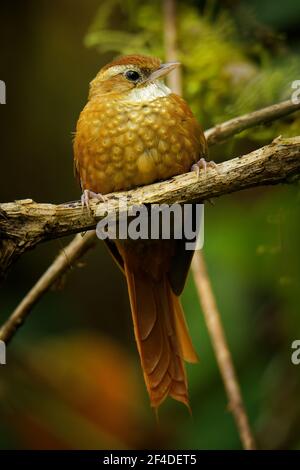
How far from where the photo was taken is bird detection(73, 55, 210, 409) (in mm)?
3010

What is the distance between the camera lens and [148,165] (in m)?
2.96

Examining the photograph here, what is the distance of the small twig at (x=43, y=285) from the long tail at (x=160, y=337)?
0.22 metres

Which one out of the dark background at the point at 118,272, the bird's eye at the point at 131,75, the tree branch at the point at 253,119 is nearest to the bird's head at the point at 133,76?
the bird's eye at the point at 131,75

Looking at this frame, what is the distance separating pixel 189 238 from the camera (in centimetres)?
328

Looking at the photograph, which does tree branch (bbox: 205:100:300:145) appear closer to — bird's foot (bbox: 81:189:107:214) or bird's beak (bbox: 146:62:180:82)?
bird's beak (bbox: 146:62:180:82)

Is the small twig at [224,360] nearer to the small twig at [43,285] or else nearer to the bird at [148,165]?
the bird at [148,165]

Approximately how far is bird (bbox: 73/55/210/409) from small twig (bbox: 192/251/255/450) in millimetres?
106

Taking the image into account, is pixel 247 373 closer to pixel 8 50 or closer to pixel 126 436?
pixel 126 436

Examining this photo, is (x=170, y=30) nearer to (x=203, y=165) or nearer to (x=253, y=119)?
(x=253, y=119)

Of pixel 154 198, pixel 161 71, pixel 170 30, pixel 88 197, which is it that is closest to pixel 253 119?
pixel 161 71

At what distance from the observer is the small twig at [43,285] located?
318cm

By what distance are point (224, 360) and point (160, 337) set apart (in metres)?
0.27

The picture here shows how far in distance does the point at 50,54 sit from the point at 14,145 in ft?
2.20
